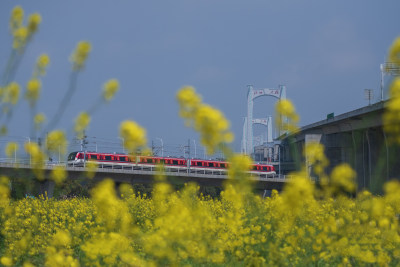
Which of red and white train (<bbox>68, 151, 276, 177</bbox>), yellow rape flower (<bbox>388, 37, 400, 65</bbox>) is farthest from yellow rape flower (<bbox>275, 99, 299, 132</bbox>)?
red and white train (<bbox>68, 151, 276, 177</bbox>)

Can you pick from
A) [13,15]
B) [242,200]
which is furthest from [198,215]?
[13,15]

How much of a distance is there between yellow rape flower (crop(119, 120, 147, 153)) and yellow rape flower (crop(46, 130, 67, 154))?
1067 millimetres

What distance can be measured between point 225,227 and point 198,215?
2.70m

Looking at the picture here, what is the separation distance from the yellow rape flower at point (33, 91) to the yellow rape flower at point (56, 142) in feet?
1.25

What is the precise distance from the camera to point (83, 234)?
352 inches

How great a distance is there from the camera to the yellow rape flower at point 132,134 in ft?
9.22

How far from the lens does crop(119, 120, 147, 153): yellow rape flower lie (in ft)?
9.22

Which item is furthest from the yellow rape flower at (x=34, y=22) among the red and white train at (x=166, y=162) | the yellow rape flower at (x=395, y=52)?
the red and white train at (x=166, y=162)

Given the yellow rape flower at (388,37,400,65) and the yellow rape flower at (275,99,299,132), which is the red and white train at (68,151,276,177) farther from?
the yellow rape flower at (388,37,400,65)

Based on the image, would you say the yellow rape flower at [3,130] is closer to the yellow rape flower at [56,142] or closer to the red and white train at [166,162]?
the yellow rape flower at [56,142]

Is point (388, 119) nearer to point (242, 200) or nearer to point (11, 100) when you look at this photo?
point (242, 200)

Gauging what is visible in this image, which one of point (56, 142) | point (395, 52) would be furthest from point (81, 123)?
point (395, 52)

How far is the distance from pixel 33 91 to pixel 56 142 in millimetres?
548

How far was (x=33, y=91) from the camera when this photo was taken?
4.03 meters
